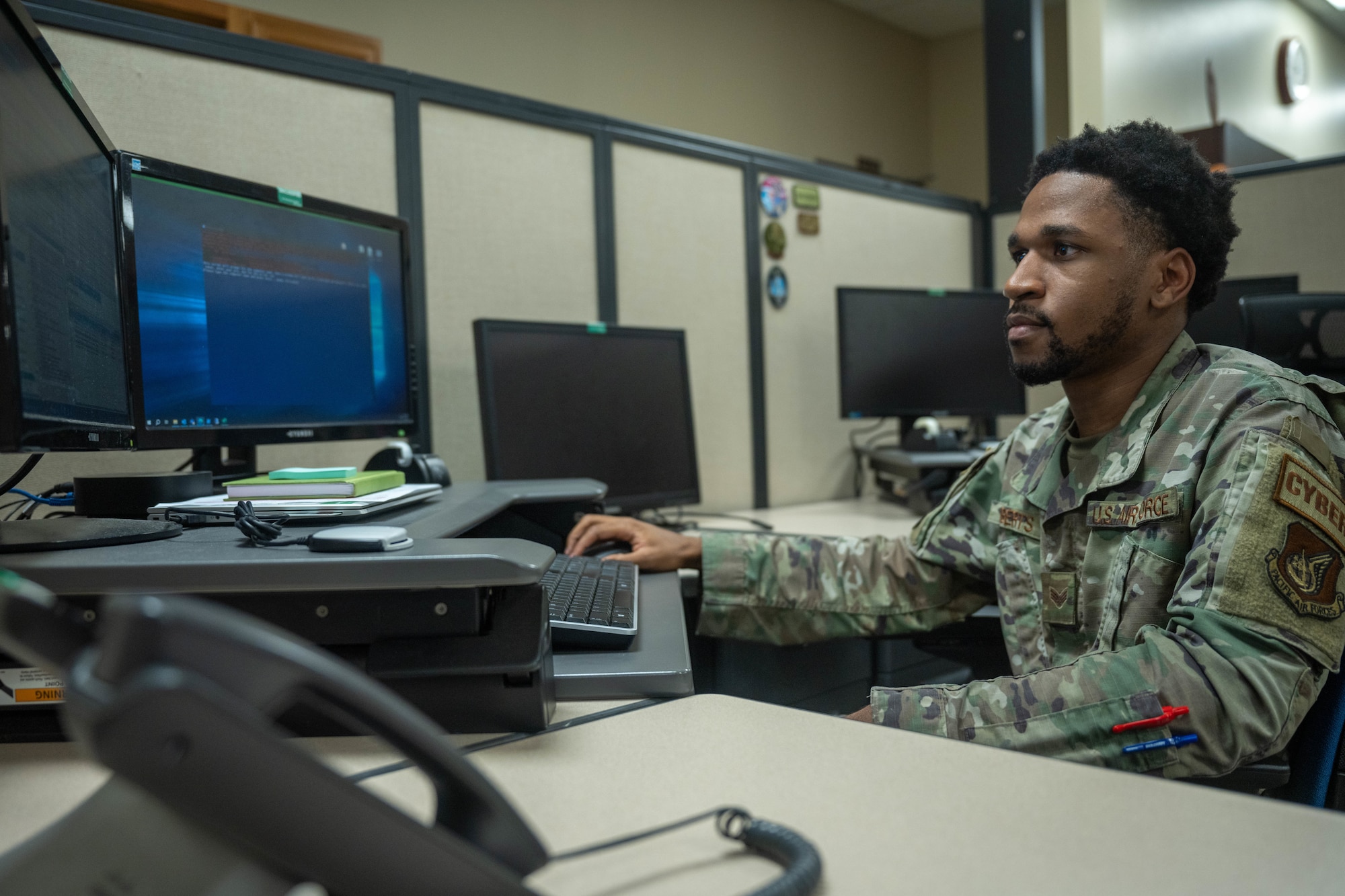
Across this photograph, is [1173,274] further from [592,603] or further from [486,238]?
[486,238]

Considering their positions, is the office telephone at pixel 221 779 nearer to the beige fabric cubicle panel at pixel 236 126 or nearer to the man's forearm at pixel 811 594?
the man's forearm at pixel 811 594

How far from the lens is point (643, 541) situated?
1.15 meters

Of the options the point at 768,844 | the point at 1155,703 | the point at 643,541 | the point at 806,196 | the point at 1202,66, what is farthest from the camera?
the point at 1202,66

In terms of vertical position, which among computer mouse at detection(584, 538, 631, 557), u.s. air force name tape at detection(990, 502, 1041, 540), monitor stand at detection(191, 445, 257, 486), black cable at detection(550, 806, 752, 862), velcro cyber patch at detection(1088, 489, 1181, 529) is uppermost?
monitor stand at detection(191, 445, 257, 486)

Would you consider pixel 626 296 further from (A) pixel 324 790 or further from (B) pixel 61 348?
(A) pixel 324 790

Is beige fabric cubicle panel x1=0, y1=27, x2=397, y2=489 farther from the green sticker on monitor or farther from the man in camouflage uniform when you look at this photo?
the green sticker on monitor

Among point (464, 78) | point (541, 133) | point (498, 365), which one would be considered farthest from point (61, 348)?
point (464, 78)

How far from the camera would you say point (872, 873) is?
0.41 meters

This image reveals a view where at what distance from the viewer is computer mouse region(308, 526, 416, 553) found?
0.57 m

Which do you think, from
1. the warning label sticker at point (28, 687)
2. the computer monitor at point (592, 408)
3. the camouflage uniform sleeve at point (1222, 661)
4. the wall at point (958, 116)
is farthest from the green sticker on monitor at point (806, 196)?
the wall at point (958, 116)

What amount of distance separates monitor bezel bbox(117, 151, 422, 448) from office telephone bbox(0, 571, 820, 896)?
0.63 metres

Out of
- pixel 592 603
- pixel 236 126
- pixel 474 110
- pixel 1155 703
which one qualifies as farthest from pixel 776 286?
pixel 1155 703

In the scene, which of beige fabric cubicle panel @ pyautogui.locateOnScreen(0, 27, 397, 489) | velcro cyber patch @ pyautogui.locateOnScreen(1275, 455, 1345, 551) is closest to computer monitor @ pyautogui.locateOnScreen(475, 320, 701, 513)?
beige fabric cubicle panel @ pyautogui.locateOnScreen(0, 27, 397, 489)

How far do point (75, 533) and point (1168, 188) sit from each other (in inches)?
43.2
